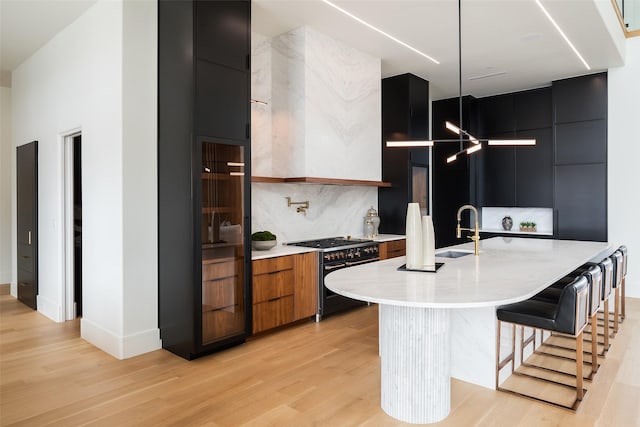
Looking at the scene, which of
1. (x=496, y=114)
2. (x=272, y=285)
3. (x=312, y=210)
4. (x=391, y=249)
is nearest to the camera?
(x=272, y=285)

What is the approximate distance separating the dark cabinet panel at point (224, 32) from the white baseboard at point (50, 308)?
3.23 meters

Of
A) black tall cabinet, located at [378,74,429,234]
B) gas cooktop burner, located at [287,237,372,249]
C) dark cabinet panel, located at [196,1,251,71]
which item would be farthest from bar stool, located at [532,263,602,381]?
dark cabinet panel, located at [196,1,251,71]

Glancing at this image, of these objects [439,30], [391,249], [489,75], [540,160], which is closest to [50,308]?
[391,249]

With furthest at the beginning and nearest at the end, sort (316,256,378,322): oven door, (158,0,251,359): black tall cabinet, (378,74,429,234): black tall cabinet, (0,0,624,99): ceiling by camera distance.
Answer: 1. (378,74,429,234): black tall cabinet
2. (316,256,378,322): oven door
3. (0,0,624,99): ceiling
4. (158,0,251,359): black tall cabinet

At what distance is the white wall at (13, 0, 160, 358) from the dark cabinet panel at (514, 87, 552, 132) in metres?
5.61

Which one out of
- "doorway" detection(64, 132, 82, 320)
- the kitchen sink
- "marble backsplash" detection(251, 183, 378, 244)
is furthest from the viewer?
"marble backsplash" detection(251, 183, 378, 244)

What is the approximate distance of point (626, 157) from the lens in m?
5.57

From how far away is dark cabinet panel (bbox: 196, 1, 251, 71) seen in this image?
3.38 meters

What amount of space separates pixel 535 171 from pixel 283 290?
185 inches

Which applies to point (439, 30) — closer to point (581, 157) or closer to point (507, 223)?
point (581, 157)

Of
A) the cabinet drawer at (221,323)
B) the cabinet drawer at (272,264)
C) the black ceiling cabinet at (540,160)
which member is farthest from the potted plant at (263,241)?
the black ceiling cabinet at (540,160)

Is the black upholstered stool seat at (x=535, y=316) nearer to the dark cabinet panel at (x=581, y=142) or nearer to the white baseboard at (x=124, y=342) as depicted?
the white baseboard at (x=124, y=342)

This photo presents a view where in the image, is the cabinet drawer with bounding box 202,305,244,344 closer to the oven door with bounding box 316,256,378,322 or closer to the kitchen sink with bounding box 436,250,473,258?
the oven door with bounding box 316,256,378,322

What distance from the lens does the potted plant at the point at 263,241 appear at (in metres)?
4.23
